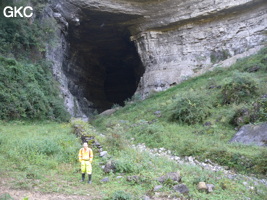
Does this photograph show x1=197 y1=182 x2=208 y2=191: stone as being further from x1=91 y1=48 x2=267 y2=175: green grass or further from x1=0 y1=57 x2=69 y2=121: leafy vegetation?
x1=0 y1=57 x2=69 y2=121: leafy vegetation

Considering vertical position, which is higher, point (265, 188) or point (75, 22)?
point (75, 22)

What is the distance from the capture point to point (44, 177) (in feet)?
19.0

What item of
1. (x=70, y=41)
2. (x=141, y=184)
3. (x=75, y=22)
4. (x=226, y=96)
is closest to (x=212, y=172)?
(x=141, y=184)

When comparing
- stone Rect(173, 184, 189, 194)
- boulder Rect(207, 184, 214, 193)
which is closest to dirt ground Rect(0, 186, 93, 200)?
stone Rect(173, 184, 189, 194)

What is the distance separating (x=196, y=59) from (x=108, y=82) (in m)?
12.6

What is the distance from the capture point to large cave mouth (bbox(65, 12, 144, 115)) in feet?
78.5

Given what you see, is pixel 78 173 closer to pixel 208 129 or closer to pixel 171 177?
pixel 171 177

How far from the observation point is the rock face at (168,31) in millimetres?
20906

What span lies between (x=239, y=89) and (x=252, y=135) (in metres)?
4.35

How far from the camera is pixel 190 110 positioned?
11.9m

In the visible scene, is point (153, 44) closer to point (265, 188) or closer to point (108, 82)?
point (108, 82)

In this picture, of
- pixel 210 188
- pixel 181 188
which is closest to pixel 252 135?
pixel 210 188

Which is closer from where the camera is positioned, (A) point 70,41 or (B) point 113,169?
(B) point 113,169

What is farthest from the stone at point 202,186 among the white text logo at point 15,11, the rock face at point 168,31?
the rock face at point 168,31
